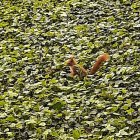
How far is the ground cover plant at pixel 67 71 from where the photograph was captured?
4.25m

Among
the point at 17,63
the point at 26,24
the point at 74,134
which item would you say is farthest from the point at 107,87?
the point at 26,24

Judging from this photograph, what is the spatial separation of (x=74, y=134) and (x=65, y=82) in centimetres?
131

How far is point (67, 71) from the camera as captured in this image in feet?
18.2

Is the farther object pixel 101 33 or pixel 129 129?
pixel 101 33

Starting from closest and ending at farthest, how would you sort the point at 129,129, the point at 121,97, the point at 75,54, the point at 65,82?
the point at 129,129 → the point at 121,97 → the point at 65,82 → the point at 75,54

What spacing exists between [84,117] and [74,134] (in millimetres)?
363

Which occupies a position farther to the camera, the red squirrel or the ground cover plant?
the red squirrel

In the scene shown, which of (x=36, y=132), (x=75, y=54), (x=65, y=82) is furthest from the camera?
(x=75, y=54)

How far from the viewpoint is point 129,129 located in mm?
3982

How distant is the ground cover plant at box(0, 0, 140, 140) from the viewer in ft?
14.0

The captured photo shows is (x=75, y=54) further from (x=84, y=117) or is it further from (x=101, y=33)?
(x=84, y=117)

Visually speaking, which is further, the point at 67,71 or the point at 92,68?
the point at 67,71

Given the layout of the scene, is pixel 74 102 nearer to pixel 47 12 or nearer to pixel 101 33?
pixel 101 33

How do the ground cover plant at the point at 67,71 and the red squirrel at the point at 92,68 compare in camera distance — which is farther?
the red squirrel at the point at 92,68
